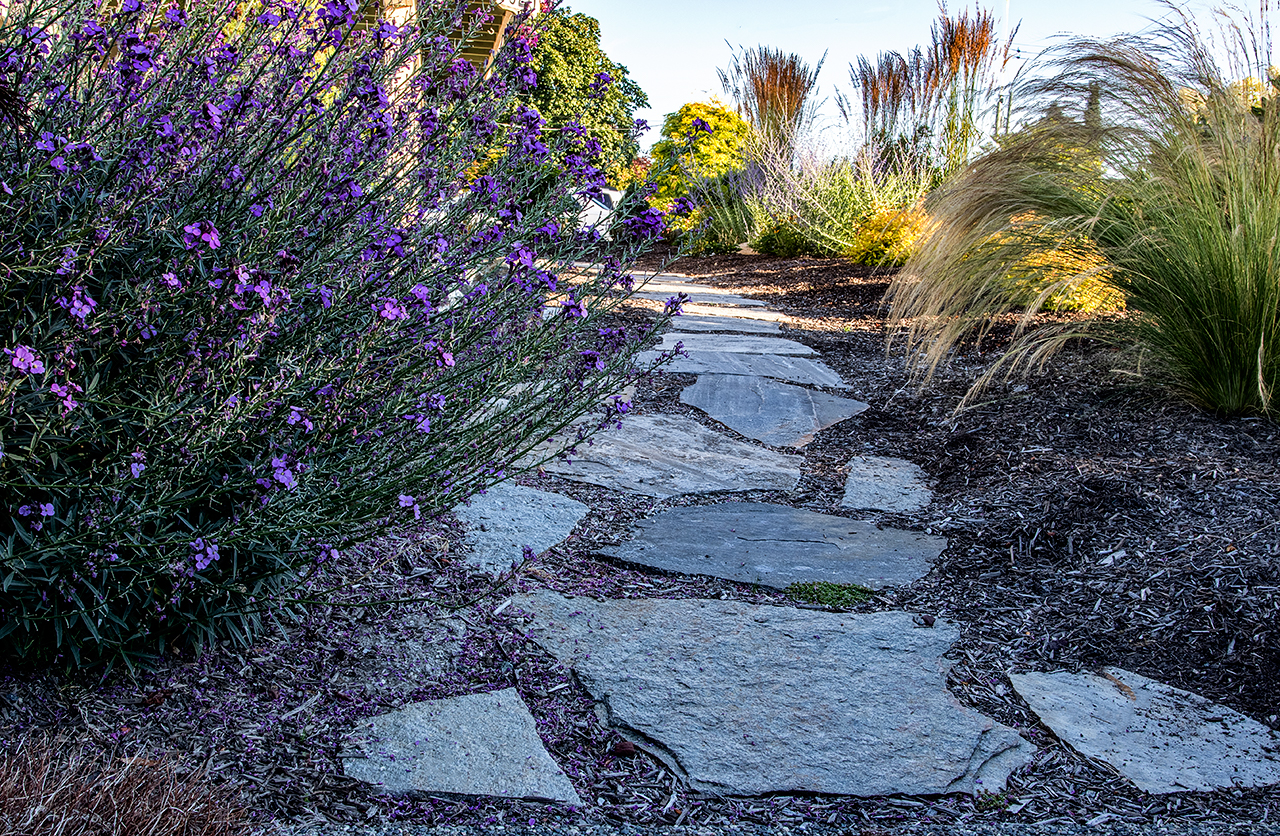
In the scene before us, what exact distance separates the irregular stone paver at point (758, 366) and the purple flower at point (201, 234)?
3513 millimetres

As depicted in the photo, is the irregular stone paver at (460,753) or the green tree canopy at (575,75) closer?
the irregular stone paver at (460,753)

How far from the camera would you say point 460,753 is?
1.79 metres

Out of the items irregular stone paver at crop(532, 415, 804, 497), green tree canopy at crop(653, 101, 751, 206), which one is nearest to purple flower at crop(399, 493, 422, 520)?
irregular stone paver at crop(532, 415, 804, 497)

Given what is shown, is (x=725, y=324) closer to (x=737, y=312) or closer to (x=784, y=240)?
(x=737, y=312)

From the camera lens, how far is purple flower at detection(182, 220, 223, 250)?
144 centimetres

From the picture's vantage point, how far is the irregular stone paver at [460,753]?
1.70 metres

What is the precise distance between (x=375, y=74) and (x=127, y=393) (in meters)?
0.83

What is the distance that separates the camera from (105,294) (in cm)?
165

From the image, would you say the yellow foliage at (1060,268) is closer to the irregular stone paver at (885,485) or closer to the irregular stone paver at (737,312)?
the irregular stone paver at (885,485)

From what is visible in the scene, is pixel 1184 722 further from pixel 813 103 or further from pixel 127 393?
pixel 813 103

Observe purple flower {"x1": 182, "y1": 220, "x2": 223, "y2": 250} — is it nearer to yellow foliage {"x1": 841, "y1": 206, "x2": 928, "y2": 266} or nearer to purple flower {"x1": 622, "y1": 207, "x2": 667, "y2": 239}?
purple flower {"x1": 622, "y1": 207, "x2": 667, "y2": 239}

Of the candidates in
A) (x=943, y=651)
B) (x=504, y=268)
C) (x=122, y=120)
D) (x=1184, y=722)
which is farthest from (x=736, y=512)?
(x=122, y=120)

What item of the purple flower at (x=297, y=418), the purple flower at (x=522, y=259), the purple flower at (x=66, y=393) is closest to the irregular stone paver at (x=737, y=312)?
the purple flower at (x=522, y=259)

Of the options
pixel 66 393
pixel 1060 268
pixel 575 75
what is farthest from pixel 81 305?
pixel 575 75
